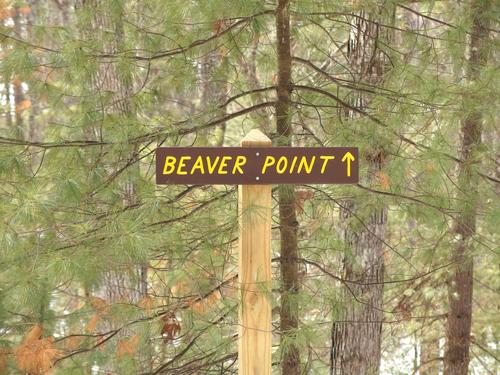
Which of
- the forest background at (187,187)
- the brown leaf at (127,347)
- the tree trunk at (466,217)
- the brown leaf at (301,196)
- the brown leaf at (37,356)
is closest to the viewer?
the forest background at (187,187)

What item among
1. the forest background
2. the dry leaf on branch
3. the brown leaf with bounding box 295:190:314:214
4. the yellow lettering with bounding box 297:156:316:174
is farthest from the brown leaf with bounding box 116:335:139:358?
the yellow lettering with bounding box 297:156:316:174

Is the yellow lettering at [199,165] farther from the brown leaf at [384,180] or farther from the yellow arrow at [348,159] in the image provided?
the brown leaf at [384,180]

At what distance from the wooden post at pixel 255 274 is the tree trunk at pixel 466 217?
1568 mm

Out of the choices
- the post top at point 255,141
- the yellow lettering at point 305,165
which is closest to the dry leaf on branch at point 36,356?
the post top at point 255,141

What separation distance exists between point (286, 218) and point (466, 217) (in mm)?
1509

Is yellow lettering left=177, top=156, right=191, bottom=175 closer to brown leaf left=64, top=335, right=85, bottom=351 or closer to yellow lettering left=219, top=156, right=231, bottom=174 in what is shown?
yellow lettering left=219, top=156, right=231, bottom=174

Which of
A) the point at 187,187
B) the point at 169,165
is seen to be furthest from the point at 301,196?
the point at 169,165

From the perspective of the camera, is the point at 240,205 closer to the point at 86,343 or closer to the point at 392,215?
the point at 86,343

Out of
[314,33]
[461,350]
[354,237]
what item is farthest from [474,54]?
[461,350]

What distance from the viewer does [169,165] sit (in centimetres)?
296

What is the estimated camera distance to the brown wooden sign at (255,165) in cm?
296

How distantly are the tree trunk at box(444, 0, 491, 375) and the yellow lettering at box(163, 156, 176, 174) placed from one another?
1883 millimetres

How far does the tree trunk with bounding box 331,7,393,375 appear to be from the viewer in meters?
5.23

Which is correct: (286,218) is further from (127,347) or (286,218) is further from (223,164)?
(127,347)
